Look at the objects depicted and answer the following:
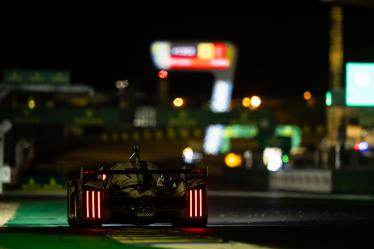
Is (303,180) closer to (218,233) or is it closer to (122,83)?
(218,233)

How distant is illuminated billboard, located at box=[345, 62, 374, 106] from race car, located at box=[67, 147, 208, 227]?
2928cm

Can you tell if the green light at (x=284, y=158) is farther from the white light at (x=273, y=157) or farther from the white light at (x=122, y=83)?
the white light at (x=122, y=83)

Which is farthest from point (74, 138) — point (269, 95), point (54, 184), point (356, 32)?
point (54, 184)

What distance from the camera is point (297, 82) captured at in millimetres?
123125

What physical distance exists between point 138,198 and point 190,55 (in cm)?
7243

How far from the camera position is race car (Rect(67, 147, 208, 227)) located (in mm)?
18219

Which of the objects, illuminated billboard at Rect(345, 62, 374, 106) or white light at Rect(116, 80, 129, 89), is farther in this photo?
white light at Rect(116, 80, 129, 89)

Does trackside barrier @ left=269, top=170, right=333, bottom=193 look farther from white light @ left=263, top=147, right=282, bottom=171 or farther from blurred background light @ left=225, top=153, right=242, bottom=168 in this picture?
blurred background light @ left=225, top=153, right=242, bottom=168

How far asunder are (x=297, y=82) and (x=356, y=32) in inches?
1693

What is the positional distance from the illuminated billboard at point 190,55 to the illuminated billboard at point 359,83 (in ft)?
141

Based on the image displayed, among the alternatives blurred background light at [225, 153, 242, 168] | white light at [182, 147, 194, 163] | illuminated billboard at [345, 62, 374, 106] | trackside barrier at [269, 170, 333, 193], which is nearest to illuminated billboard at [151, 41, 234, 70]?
blurred background light at [225, 153, 242, 168]

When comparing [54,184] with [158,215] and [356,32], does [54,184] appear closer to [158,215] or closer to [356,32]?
[158,215]

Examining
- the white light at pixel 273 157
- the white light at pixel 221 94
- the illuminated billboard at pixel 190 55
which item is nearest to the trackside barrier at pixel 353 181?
the white light at pixel 273 157

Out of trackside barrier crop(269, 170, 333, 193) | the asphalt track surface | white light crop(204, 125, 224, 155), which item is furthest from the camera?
white light crop(204, 125, 224, 155)
